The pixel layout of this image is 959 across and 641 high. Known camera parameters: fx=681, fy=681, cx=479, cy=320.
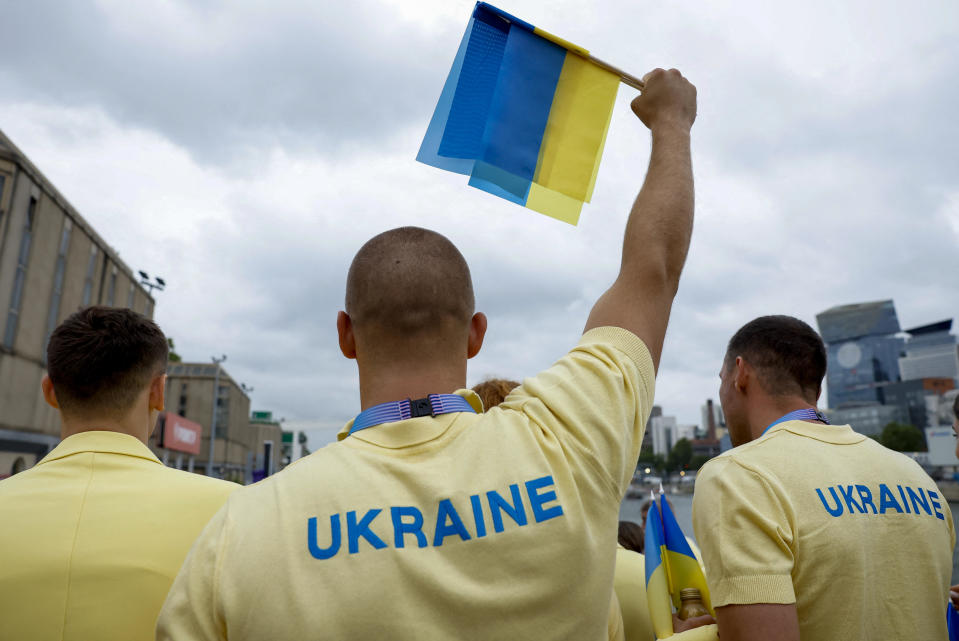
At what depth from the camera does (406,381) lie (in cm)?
161

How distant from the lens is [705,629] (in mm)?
2391

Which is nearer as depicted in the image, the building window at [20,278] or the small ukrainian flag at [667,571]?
→ the small ukrainian flag at [667,571]

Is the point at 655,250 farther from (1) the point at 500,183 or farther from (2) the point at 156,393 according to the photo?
(2) the point at 156,393

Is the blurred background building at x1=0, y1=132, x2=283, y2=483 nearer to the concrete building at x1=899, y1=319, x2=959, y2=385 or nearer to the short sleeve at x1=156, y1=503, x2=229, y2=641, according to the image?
the short sleeve at x1=156, y1=503, x2=229, y2=641

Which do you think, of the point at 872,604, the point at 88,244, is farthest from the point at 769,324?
the point at 88,244

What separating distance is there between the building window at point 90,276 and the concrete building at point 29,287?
429 millimetres

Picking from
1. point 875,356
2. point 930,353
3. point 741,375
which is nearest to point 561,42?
point 741,375

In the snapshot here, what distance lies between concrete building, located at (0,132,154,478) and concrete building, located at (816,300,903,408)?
486 ft

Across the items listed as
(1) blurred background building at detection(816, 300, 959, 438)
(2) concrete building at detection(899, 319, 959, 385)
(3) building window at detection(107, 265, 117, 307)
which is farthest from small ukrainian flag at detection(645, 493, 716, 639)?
(2) concrete building at detection(899, 319, 959, 385)

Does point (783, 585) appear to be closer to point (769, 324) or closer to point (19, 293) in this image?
point (769, 324)

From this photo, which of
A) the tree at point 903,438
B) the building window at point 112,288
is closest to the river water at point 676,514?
the building window at point 112,288

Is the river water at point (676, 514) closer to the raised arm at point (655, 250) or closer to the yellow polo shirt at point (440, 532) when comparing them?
the raised arm at point (655, 250)

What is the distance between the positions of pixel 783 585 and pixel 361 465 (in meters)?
1.65

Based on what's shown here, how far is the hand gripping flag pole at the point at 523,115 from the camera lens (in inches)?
94.7
